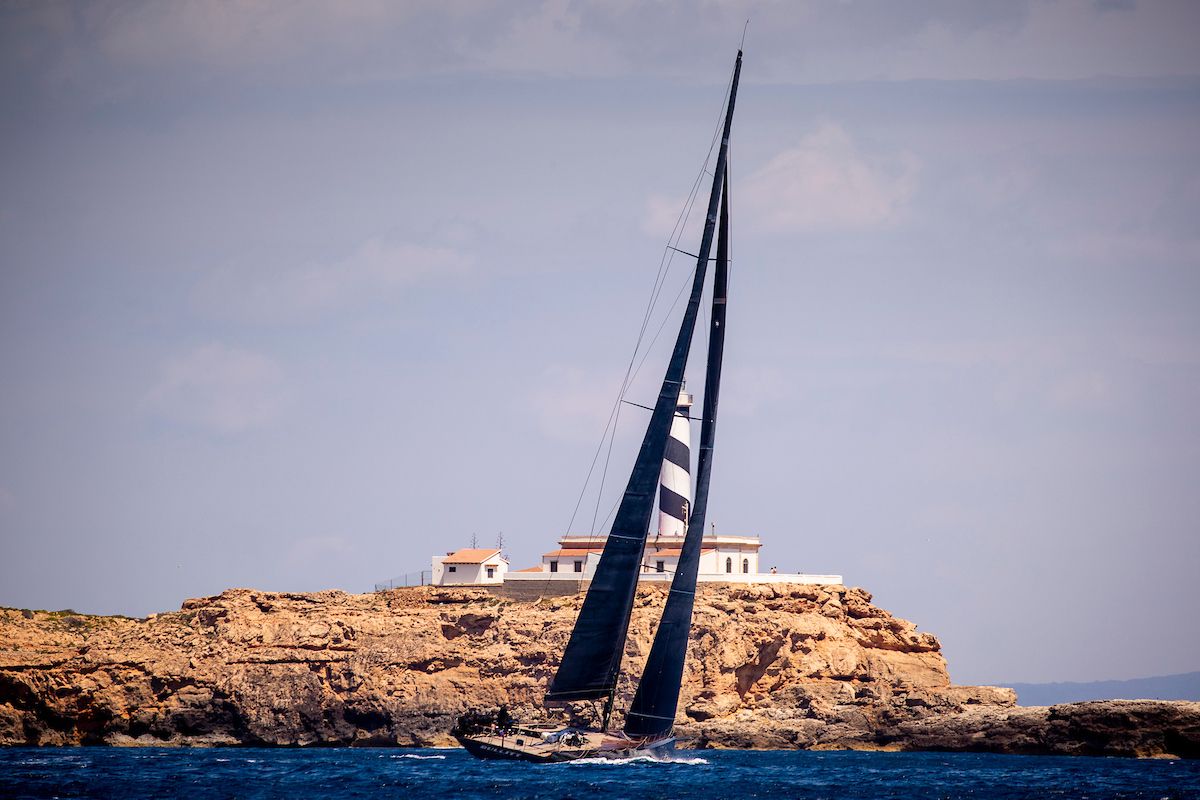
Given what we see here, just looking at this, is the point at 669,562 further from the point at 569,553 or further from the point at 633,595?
the point at 633,595

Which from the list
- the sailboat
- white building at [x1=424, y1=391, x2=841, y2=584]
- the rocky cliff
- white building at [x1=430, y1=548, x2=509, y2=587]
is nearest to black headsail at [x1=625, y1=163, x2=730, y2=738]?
the sailboat

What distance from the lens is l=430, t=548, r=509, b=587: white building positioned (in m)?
75.2

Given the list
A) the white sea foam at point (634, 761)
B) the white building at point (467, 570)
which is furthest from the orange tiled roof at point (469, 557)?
the white sea foam at point (634, 761)

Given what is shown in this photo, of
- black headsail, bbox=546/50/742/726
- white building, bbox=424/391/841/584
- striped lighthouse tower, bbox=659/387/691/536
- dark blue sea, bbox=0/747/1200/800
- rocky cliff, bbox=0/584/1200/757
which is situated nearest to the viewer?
dark blue sea, bbox=0/747/1200/800

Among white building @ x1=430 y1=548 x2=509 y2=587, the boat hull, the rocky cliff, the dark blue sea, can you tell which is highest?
white building @ x1=430 y1=548 x2=509 y2=587

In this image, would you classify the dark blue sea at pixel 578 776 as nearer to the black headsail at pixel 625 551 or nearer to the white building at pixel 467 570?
the black headsail at pixel 625 551

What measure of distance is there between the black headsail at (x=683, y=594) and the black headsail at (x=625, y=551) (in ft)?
3.54

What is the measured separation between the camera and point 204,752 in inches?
2298

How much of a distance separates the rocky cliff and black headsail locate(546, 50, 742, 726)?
16.2 metres

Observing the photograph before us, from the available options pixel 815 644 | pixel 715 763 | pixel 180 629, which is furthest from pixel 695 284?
pixel 180 629

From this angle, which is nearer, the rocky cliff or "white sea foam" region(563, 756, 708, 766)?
"white sea foam" region(563, 756, 708, 766)

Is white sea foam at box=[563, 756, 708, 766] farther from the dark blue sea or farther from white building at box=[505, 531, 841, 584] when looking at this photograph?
white building at box=[505, 531, 841, 584]

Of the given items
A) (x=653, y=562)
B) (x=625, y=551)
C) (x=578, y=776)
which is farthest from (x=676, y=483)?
(x=578, y=776)

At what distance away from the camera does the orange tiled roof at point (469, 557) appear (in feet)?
248
